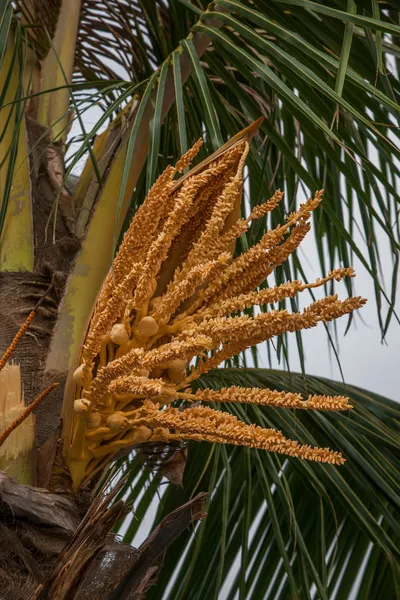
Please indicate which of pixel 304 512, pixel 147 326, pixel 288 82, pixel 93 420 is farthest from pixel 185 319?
pixel 304 512

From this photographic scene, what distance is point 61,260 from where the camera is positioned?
114 centimetres

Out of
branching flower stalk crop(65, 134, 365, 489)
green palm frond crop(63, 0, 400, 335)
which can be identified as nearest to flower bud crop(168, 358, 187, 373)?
branching flower stalk crop(65, 134, 365, 489)

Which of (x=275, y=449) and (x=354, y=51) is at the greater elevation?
(x=354, y=51)

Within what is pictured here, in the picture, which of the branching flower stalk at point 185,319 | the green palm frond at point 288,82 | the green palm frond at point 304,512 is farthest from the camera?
the green palm frond at point 304,512

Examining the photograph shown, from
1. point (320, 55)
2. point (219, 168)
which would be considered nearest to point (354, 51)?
point (320, 55)

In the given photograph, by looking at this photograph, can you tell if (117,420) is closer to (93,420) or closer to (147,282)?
(93,420)

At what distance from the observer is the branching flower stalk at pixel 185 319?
74 centimetres

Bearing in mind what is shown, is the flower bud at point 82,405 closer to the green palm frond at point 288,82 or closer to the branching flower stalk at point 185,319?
the branching flower stalk at point 185,319

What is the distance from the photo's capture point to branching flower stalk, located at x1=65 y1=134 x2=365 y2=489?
0.74 metres

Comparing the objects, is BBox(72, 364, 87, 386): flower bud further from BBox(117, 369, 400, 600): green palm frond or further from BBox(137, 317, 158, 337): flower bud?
BBox(117, 369, 400, 600): green palm frond

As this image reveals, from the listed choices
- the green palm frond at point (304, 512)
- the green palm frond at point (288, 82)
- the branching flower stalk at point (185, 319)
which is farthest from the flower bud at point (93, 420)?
the green palm frond at point (304, 512)

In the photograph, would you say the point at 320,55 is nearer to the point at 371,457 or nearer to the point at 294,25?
the point at 294,25

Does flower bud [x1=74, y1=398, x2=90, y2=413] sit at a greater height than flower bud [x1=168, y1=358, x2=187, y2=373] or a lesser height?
lesser

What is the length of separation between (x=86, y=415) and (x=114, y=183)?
406 mm
